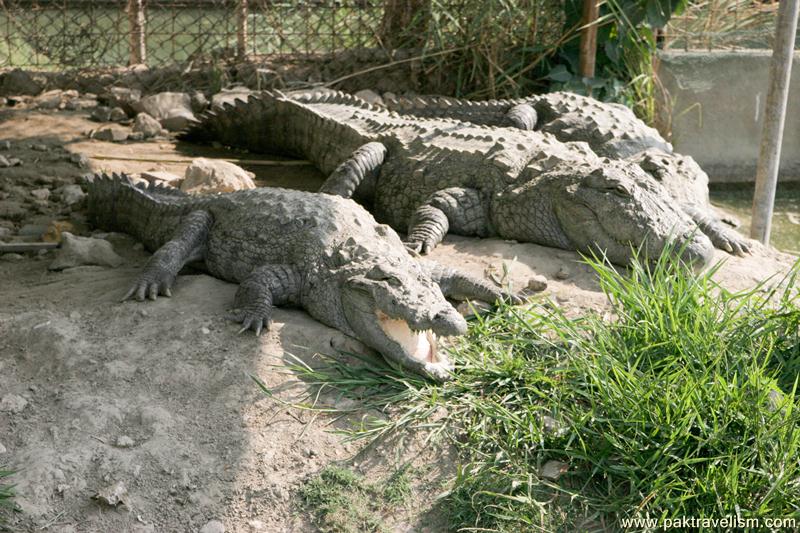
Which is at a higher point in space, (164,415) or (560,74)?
(560,74)

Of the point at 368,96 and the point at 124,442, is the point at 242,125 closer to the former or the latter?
the point at 368,96

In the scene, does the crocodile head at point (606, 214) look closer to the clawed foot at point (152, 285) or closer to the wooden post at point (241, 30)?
the clawed foot at point (152, 285)

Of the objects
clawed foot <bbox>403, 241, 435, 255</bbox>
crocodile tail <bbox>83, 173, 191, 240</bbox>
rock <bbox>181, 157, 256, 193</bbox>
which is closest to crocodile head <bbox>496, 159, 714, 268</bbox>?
clawed foot <bbox>403, 241, 435, 255</bbox>

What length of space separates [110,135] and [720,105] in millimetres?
5881

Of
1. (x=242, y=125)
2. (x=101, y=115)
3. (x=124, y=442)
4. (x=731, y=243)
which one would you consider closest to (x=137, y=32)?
(x=101, y=115)

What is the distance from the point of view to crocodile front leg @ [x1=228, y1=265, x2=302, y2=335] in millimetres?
4219

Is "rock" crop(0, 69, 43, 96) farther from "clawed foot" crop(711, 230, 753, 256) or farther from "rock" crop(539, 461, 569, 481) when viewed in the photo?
"rock" crop(539, 461, 569, 481)

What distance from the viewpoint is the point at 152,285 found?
4516 millimetres

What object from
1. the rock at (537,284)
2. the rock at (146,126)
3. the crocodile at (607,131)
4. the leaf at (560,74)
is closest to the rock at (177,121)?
the rock at (146,126)

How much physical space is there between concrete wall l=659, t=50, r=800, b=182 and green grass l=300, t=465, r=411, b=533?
6594 millimetres

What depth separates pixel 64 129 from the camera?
7852mm

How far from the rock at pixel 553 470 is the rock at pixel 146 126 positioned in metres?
5.49

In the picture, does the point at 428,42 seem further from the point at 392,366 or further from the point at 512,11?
the point at 392,366

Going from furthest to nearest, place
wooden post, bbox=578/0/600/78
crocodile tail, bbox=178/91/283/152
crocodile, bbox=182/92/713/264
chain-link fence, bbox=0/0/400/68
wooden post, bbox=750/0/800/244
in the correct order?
chain-link fence, bbox=0/0/400/68 → wooden post, bbox=578/0/600/78 → crocodile tail, bbox=178/91/283/152 → wooden post, bbox=750/0/800/244 → crocodile, bbox=182/92/713/264
